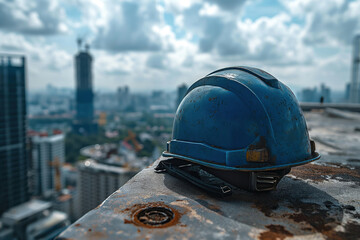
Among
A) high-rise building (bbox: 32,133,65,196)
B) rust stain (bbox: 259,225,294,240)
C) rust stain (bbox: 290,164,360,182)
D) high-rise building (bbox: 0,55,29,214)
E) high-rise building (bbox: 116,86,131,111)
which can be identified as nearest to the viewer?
rust stain (bbox: 259,225,294,240)

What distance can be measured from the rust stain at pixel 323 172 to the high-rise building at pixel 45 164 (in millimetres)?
55477

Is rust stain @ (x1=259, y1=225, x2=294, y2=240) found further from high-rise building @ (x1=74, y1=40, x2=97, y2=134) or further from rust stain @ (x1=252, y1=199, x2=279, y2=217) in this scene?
high-rise building @ (x1=74, y1=40, x2=97, y2=134)

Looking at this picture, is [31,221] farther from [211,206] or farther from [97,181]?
[211,206]

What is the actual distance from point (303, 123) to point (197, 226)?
1.85 meters

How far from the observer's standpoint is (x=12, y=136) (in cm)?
3609

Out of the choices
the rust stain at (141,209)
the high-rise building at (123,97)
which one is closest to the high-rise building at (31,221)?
the rust stain at (141,209)

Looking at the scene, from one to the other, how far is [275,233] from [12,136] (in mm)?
40923

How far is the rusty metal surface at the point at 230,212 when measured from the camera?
2.19 m

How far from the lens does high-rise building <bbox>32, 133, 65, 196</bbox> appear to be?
53.6 metres

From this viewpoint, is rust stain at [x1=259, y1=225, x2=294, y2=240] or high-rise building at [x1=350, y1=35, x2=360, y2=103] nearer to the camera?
rust stain at [x1=259, y1=225, x2=294, y2=240]

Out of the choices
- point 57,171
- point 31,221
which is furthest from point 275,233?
point 57,171

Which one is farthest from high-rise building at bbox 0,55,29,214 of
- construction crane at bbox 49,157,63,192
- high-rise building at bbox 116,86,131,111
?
high-rise building at bbox 116,86,131,111

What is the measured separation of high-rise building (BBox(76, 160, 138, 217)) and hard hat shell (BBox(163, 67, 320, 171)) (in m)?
35.1

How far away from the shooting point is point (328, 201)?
301 centimetres
